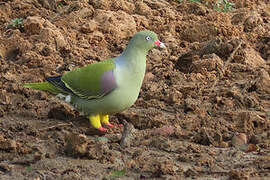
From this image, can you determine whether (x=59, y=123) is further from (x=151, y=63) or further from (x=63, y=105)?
(x=151, y=63)

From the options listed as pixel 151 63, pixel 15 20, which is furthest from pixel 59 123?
pixel 15 20

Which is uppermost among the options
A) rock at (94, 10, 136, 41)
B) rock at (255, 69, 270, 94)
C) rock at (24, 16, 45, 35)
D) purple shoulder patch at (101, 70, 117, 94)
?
purple shoulder patch at (101, 70, 117, 94)

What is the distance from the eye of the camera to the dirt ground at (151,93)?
5.25 metres

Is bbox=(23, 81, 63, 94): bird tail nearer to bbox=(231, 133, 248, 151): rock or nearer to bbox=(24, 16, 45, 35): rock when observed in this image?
bbox=(231, 133, 248, 151): rock

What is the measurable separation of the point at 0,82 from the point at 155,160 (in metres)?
2.54

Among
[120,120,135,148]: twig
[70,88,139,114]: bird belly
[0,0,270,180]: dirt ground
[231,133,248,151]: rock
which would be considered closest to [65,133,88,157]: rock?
[0,0,270,180]: dirt ground

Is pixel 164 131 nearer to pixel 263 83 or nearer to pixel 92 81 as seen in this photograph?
pixel 92 81

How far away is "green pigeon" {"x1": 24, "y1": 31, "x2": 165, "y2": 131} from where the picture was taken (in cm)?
592

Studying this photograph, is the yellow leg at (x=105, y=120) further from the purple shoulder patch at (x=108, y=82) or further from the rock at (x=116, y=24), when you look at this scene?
the rock at (x=116, y=24)

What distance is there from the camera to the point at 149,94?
22.8 feet

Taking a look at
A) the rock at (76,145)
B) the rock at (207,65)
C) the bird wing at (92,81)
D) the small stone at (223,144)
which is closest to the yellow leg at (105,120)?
the bird wing at (92,81)

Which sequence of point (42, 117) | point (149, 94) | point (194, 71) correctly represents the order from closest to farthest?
point (42, 117) < point (149, 94) < point (194, 71)

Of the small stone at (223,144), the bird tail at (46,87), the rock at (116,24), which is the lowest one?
the rock at (116,24)

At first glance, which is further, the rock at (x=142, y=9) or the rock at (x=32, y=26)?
the rock at (x=142, y=9)
